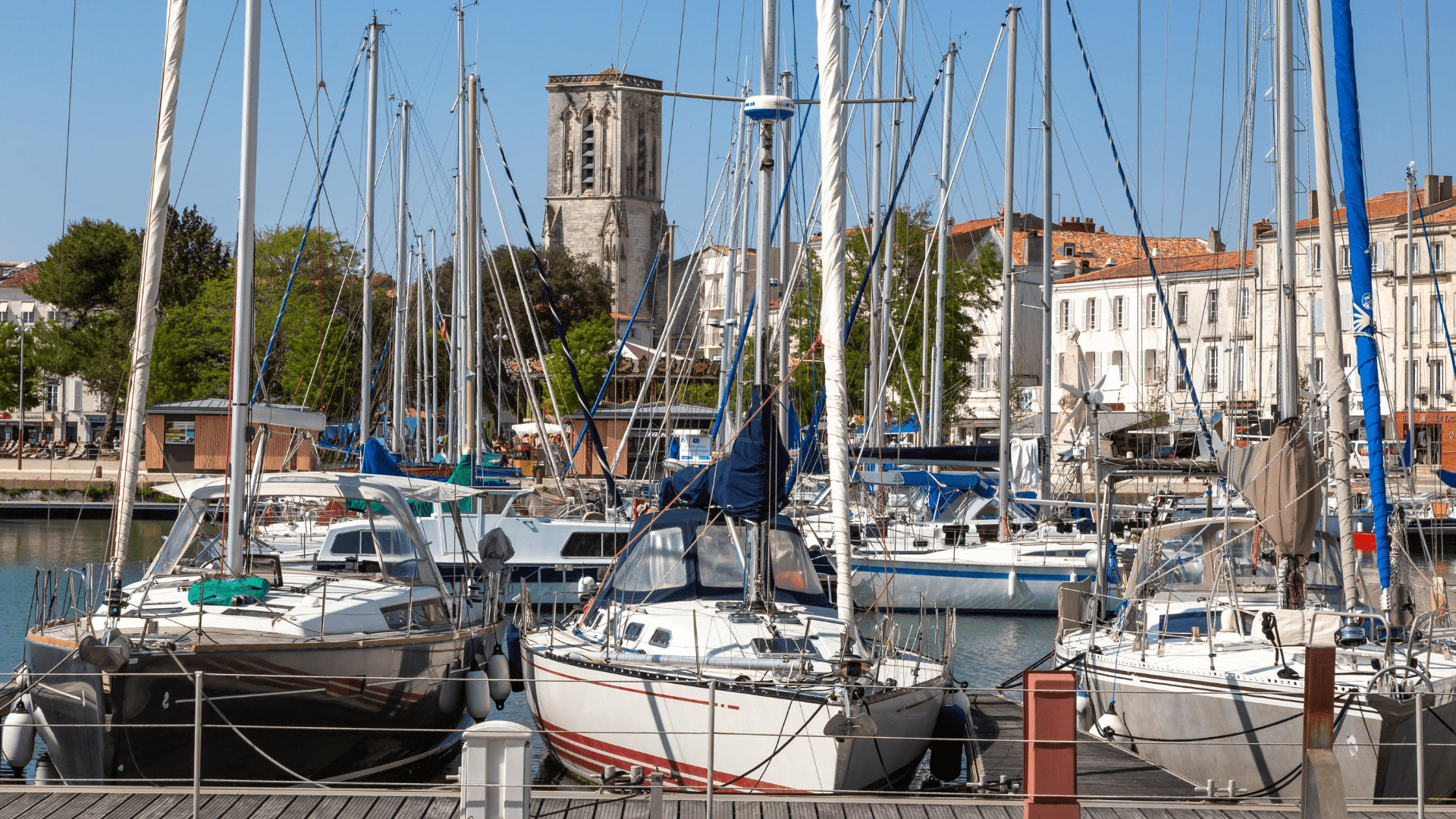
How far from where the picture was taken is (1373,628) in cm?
1209

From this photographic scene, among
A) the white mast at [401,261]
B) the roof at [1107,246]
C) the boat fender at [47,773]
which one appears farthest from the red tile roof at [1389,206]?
the boat fender at [47,773]

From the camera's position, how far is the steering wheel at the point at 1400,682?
10.4 metres

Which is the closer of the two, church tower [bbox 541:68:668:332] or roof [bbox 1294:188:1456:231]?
roof [bbox 1294:188:1456:231]

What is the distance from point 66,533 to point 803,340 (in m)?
21.6

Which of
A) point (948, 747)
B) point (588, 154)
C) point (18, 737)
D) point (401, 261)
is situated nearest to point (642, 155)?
point (588, 154)

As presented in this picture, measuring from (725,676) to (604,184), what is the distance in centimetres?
9942

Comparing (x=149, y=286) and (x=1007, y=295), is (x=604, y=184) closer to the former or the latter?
(x=1007, y=295)

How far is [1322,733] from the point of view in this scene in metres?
8.10

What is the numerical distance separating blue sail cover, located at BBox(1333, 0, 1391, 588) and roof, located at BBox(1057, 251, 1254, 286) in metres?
45.6

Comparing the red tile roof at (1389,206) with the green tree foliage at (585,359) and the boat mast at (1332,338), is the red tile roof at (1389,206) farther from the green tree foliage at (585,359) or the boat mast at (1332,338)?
the boat mast at (1332,338)

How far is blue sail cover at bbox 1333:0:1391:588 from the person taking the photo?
1137 cm

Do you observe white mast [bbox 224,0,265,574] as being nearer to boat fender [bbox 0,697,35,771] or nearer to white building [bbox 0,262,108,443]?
boat fender [bbox 0,697,35,771]

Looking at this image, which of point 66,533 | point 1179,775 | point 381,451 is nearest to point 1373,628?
point 1179,775

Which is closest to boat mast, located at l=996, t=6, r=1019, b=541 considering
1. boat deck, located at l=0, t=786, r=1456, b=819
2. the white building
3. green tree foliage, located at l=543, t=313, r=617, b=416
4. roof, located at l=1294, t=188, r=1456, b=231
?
boat deck, located at l=0, t=786, r=1456, b=819
